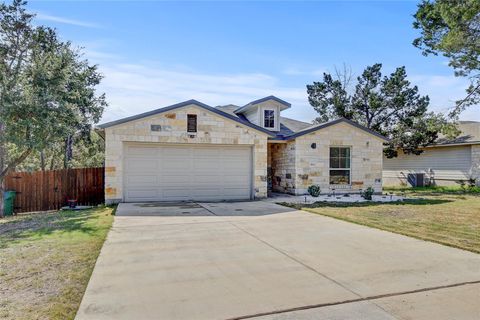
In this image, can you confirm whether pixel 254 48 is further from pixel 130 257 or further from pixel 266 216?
pixel 130 257

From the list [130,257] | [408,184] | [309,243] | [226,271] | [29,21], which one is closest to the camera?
[226,271]

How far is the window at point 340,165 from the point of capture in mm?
14845

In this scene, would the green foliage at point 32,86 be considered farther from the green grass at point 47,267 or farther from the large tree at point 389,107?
the large tree at point 389,107

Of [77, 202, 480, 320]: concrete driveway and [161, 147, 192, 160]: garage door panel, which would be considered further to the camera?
[161, 147, 192, 160]: garage door panel

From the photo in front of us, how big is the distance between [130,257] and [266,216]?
4.52m

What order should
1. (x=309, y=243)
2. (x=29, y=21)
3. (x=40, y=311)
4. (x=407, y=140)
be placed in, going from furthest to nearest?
(x=407, y=140), (x=29, y=21), (x=309, y=243), (x=40, y=311)

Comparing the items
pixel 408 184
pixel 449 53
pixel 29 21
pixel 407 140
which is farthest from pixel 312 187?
pixel 29 21

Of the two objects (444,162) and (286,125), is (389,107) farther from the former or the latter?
(286,125)

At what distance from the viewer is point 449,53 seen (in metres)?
13.7

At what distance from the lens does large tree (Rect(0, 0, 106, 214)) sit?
36.9ft

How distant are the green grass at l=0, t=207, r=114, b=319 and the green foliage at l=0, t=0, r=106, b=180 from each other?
4.85 m

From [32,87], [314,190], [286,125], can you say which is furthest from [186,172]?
[286,125]

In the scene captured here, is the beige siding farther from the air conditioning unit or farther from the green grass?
the green grass

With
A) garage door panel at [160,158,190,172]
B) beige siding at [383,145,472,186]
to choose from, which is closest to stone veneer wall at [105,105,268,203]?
garage door panel at [160,158,190,172]
